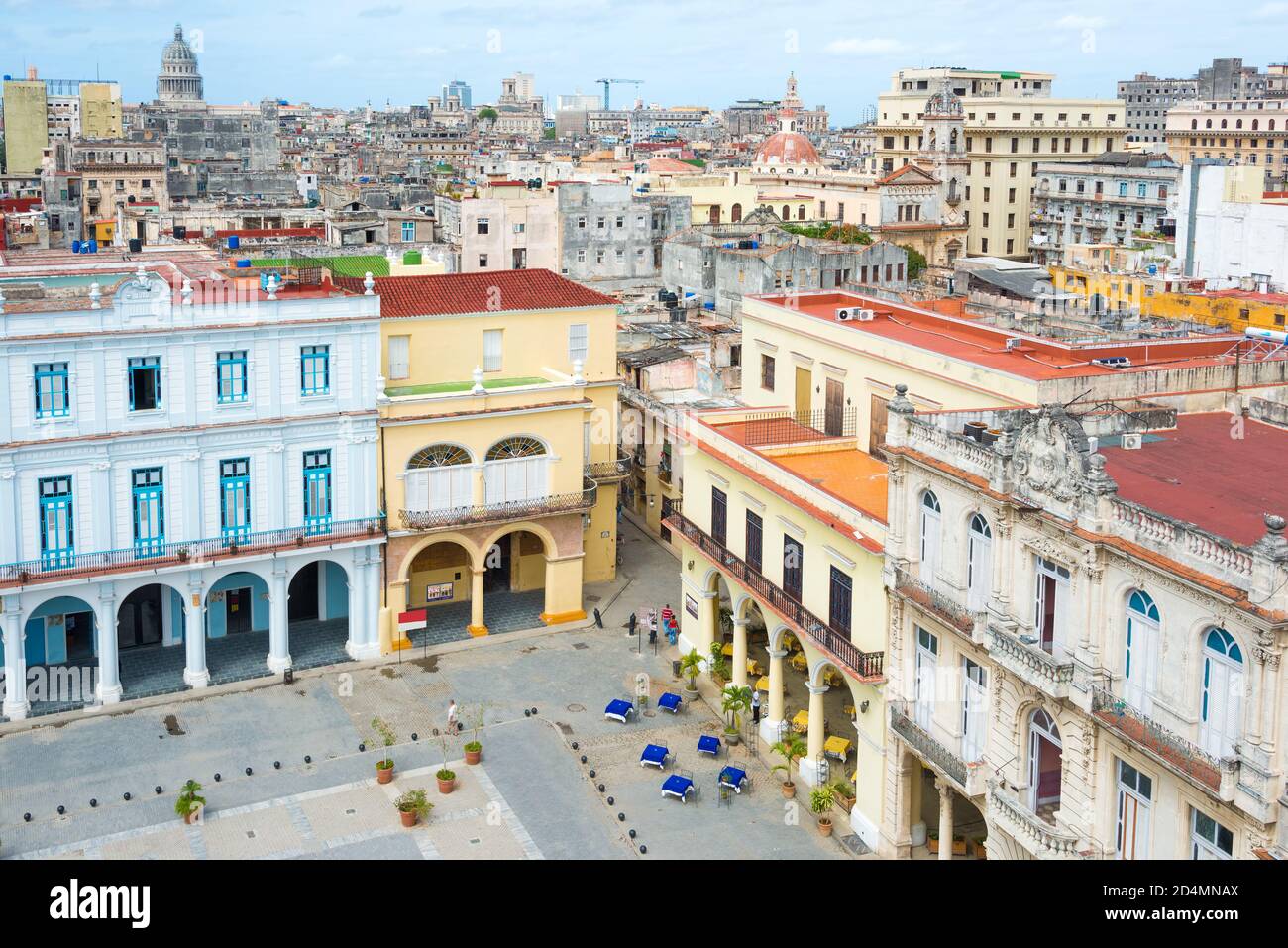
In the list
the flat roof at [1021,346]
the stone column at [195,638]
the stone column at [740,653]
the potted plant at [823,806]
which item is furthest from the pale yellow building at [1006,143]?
the potted plant at [823,806]

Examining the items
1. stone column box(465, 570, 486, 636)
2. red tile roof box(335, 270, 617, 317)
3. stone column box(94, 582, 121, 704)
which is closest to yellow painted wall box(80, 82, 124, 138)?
red tile roof box(335, 270, 617, 317)

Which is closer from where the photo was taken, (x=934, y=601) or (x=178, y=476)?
(x=934, y=601)

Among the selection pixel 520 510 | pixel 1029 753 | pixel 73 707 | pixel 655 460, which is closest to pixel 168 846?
pixel 73 707

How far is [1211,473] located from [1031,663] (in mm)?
5826

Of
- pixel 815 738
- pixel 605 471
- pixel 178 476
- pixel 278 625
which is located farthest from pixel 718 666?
pixel 178 476

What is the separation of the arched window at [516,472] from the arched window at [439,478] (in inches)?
26.8

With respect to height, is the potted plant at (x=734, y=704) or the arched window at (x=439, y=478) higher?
the arched window at (x=439, y=478)

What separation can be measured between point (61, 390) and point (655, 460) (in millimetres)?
25860

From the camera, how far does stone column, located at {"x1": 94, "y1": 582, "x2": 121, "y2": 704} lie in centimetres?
4138

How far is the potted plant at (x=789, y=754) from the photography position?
3581 centimetres

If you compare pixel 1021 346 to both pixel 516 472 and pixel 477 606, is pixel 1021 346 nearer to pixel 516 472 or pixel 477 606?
pixel 516 472

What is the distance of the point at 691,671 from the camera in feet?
138

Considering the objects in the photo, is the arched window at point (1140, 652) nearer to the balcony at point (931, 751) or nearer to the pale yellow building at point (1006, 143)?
the balcony at point (931, 751)

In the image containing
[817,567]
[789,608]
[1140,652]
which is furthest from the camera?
[789,608]
